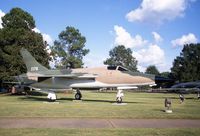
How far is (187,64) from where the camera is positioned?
101 m

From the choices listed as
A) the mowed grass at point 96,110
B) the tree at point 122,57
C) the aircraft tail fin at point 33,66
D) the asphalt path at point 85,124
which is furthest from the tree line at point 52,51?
the asphalt path at point 85,124

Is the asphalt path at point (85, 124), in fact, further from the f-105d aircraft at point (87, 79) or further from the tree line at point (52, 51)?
the tree line at point (52, 51)

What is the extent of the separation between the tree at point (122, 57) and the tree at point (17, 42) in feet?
254

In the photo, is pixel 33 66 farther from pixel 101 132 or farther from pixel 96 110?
pixel 101 132

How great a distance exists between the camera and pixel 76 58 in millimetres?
76375

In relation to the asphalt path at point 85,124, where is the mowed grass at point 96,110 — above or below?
above

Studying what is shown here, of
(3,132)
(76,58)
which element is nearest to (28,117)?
(3,132)

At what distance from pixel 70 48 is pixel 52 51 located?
27.1 meters

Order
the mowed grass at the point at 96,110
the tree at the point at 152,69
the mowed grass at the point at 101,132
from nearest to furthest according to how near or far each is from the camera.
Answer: the mowed grass at the point at 101,132 → the mowed grass at the point at 96,110 → the tree at the point at 152,69

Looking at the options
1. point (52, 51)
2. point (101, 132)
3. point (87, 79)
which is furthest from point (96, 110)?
point (52, 51)

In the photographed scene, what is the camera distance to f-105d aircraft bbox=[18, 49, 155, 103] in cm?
2295

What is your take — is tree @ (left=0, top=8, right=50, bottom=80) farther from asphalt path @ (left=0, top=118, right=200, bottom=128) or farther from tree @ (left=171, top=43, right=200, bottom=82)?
tree @ (left=171, top=43, right=200, bottom=82)

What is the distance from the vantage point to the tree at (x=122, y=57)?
12050 centimetres

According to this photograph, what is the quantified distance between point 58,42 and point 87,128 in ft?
238
